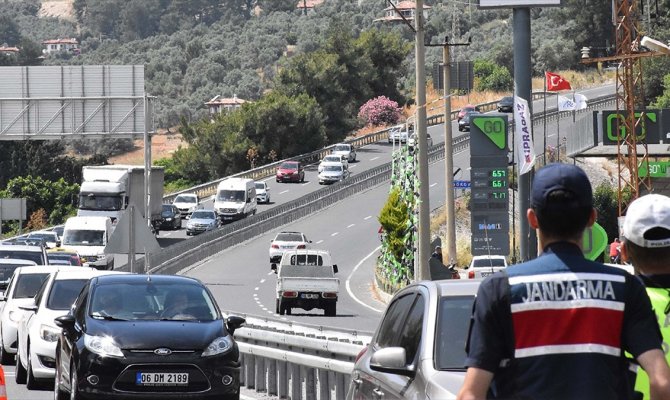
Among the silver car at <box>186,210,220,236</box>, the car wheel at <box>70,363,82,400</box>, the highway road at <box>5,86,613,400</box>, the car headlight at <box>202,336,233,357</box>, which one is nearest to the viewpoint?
the car wheel at <box>70,363,82,400</box>

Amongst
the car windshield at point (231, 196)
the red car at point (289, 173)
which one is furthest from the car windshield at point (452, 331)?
the red car at point (289, 173)

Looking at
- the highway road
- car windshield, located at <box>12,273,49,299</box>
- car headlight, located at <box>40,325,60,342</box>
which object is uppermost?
car windshield, located at <box>12,273,49,299</box>

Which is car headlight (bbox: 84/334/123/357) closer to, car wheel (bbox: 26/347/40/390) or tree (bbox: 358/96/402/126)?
car wheel (bbox: 26/347/40/390)

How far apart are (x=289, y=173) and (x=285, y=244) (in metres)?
36.0

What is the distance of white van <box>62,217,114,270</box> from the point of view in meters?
55.2

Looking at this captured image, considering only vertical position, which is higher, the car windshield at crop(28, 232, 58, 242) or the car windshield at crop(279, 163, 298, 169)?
the car windshield at crop(279, 163, 298, 169)

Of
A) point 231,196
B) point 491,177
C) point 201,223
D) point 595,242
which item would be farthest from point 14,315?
point 231,196

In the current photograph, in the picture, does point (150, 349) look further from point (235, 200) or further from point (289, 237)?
point (235, 200)

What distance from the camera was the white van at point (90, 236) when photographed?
5516 cm

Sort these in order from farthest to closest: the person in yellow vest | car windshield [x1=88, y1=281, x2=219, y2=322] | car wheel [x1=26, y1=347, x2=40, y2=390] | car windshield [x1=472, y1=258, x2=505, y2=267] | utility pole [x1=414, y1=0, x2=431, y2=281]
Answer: car windshield [x1=472, y1=258, x2=505, y2=267]
utility pole [x1=414, y1=0, x2=431, y2=281]
car wheel [x1=26, y1=347, x2=40, y2=390]
car windshield [x1=88, y1=281, x2=219, y2=322]
the person in yellow vest

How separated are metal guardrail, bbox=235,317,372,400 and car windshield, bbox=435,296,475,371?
6.65 metres

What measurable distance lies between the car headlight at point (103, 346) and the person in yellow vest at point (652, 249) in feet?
33.7

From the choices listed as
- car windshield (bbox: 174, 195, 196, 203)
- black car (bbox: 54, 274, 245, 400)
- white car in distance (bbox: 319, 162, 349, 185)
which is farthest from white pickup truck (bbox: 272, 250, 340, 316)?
white car in distance (bbox: 319, 162, 349, 185)

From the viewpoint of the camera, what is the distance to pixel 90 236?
5628 centimetres
